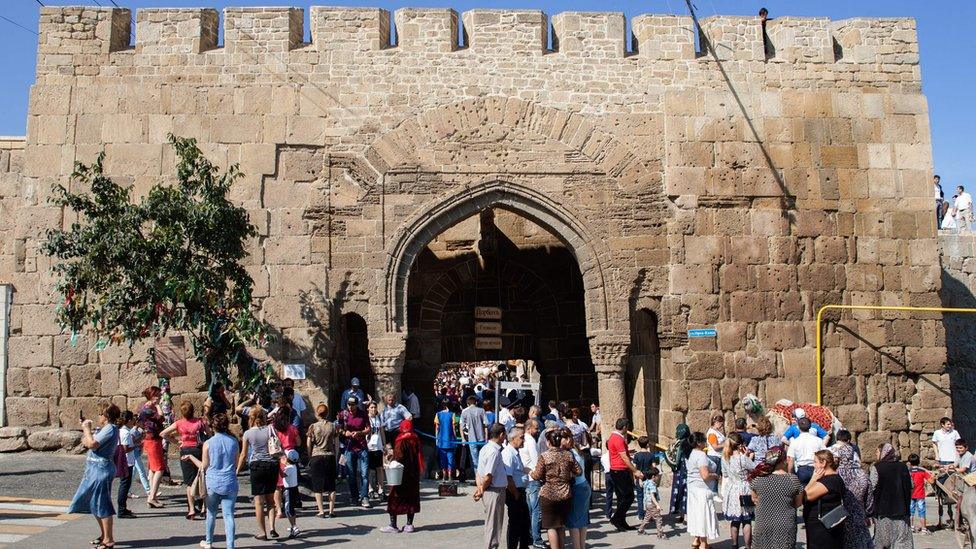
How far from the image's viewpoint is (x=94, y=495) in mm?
7594

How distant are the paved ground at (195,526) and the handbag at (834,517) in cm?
261

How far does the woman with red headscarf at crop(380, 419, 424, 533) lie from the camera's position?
9023 millimetres

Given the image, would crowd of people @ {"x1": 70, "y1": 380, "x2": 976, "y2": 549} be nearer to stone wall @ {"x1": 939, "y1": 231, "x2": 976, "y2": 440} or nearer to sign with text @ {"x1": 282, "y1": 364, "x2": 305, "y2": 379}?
sign with text @ {"x1": 282, "y1": 364, "x2": 305, "y2": 379}

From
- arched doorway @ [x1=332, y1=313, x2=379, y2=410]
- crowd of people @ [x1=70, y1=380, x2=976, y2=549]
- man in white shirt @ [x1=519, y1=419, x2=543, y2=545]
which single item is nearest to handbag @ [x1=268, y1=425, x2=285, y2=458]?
crowd of people @ [x1=70, y1=380, x2=976, y2=549]

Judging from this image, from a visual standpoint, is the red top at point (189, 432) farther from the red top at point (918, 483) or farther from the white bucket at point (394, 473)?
the red top at point (918, 483)

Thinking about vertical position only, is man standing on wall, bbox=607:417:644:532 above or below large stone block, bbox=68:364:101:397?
below

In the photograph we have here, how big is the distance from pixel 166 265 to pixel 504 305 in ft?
23.5

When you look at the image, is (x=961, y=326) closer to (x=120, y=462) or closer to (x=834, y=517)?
(x=834, y=517)

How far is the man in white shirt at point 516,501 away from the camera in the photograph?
8133mm

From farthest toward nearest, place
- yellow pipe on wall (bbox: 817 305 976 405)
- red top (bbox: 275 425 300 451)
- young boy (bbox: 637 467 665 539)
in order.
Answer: yellow pipe on wall (bbox: 817 305 976 405) → young boy (bbox: 637 467 665 539) → red top (bbox: 275 425 300 451)

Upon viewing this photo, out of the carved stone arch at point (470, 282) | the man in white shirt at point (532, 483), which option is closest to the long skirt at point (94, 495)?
the man in white shirt at point (532, 483)

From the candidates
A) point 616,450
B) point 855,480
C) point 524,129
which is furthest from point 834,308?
point 855,480

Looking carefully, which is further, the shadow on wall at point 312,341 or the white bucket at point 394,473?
the shadow on wall at point 312,341

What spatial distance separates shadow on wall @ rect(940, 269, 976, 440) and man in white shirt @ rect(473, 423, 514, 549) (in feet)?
34.4
